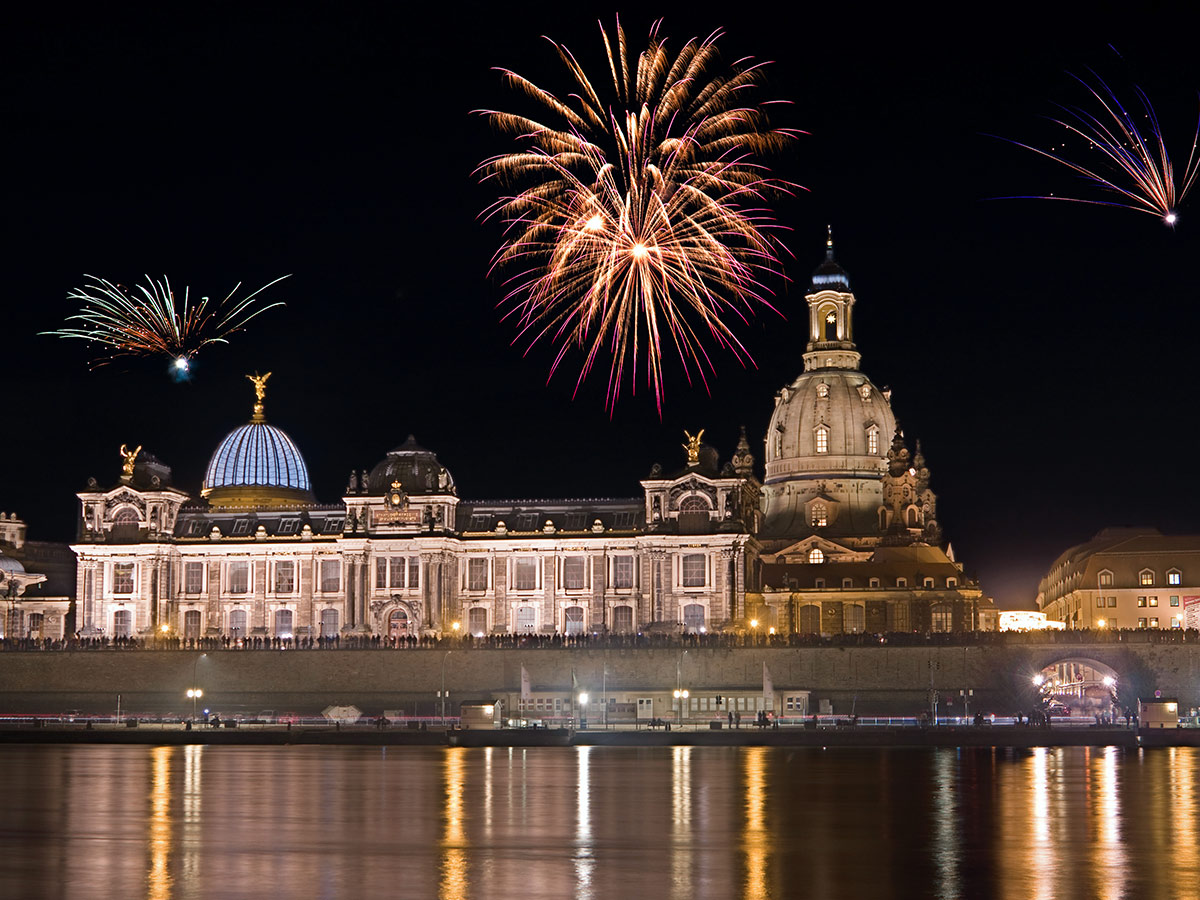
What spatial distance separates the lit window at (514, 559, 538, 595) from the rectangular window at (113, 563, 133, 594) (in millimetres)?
27296

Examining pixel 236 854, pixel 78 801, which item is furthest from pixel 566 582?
pixel 236 854

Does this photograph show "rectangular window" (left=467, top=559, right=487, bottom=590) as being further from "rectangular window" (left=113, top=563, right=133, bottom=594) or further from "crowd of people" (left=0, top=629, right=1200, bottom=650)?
"rectangular window" (left=113, top=563, right=133, bottom=594)

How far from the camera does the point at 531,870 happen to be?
114ft

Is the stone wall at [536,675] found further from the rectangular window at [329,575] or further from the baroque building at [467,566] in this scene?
the rectangular window at [329,575]

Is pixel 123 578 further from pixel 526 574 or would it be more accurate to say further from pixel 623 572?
pixel 623 572

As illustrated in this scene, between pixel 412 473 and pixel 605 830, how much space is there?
8073 centimetres

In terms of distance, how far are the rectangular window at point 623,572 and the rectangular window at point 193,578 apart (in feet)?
95.4

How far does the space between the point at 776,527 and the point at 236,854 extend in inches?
4206

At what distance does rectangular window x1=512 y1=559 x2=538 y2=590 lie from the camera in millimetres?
120625

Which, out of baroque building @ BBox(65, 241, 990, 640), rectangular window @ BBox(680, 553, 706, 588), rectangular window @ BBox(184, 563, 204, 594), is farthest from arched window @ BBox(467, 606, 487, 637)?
rectangular window @ BBox(184, 563, 204, 594)

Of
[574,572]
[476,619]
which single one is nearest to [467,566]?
[476,619]

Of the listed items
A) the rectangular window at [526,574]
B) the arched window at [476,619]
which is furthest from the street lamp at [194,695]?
the rectangular window at [526,574]

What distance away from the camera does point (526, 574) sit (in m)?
121

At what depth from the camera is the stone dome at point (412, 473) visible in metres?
121
